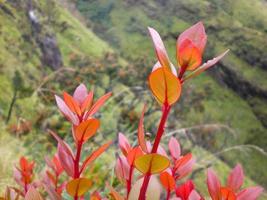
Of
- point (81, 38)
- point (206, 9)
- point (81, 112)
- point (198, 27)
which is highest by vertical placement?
point (198, 27)

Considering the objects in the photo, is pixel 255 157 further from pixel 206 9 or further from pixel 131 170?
pixel 131 170

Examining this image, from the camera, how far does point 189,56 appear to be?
0.64m

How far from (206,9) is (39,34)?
49.4 meters

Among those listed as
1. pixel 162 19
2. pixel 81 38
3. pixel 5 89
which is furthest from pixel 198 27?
pixel 162 19

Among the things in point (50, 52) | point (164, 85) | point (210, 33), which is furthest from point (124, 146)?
point (210, 33)

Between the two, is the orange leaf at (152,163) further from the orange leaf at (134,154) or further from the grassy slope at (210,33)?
the grassy slope at (210,33)

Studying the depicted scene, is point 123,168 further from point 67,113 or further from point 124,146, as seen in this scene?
point 67,113

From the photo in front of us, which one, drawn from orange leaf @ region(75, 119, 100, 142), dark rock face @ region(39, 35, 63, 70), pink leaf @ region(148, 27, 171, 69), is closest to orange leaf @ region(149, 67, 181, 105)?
pink leaf @ region(148, 27, 171, 69)

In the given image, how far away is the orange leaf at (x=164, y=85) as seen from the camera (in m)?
0.61

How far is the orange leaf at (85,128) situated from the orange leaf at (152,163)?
99 mm

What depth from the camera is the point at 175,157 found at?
3.17ft

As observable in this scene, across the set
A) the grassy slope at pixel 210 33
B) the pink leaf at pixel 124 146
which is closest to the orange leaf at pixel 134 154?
the pink leaf at pixel 124 146

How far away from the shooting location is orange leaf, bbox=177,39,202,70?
63cm

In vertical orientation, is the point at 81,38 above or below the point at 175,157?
below
